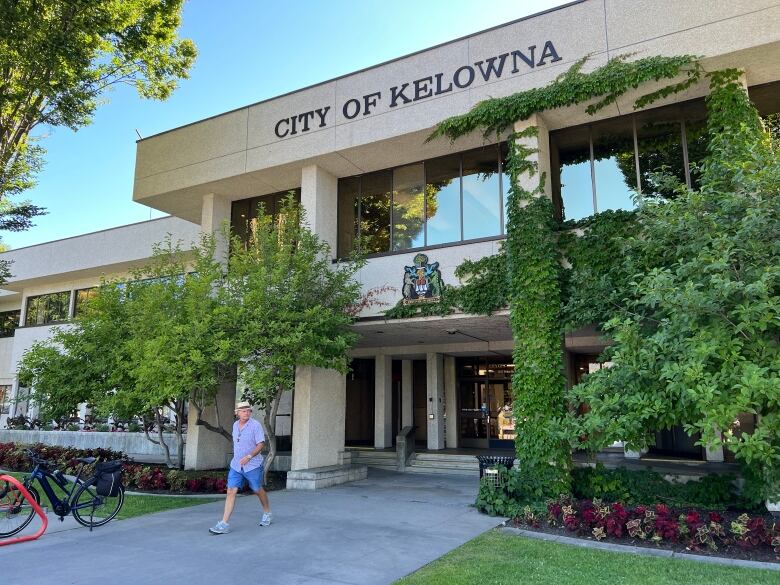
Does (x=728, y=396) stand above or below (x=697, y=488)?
above

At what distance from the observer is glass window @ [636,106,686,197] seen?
37.5 feet

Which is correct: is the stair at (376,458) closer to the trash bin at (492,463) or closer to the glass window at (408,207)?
the trash bin at (492,463)

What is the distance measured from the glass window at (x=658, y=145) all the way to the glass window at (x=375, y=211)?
6018mm

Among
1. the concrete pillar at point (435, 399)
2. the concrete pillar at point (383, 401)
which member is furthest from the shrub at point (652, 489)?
the concrete pillar at point (383, 401)

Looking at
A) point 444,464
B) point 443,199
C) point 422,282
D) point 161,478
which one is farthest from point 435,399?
point 161,478

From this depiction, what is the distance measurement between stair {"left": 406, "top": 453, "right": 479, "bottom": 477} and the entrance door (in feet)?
9.61

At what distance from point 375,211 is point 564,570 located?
10.2m

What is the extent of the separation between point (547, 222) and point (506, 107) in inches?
106

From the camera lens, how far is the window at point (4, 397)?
100.0 feet

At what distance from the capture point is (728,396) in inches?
260

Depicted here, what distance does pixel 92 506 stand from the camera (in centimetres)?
850

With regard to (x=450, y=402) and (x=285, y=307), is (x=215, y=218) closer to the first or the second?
(x=285, y=307)

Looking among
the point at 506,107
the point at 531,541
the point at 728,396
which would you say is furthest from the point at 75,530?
the point at 506,107

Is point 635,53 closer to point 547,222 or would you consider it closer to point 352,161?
point 547,222
